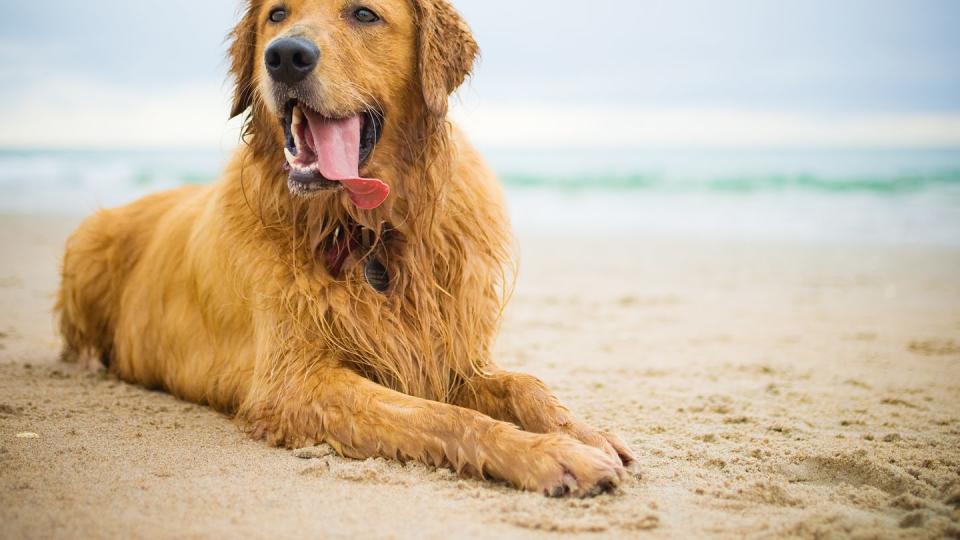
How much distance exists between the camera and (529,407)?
3145 mm

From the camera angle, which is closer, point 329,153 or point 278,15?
point 329,153

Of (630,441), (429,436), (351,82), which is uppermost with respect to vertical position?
(351,82)

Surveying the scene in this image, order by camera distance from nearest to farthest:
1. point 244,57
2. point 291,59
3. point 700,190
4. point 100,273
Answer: point 291,59 < point 244,57 < point 100,273 < point 700,190

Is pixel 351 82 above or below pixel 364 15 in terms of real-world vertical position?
below

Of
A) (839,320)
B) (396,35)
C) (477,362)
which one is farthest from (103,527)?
(839,320)

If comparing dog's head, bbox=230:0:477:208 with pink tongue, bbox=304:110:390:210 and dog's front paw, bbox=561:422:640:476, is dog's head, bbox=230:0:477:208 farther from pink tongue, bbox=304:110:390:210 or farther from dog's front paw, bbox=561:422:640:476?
dog's front paw, bbox=561:422:640:476

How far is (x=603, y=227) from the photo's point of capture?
45.6 ft

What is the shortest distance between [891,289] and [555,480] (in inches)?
241

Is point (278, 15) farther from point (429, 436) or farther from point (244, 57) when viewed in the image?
point (429, 436)

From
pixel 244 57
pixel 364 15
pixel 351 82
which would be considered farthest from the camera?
pixel 244 57

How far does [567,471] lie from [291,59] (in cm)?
170

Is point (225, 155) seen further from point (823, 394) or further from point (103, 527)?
point (823, 394)

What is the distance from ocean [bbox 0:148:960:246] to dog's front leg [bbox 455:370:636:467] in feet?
5.28

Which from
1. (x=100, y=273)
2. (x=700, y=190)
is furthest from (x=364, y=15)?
(x=700, y=190)
